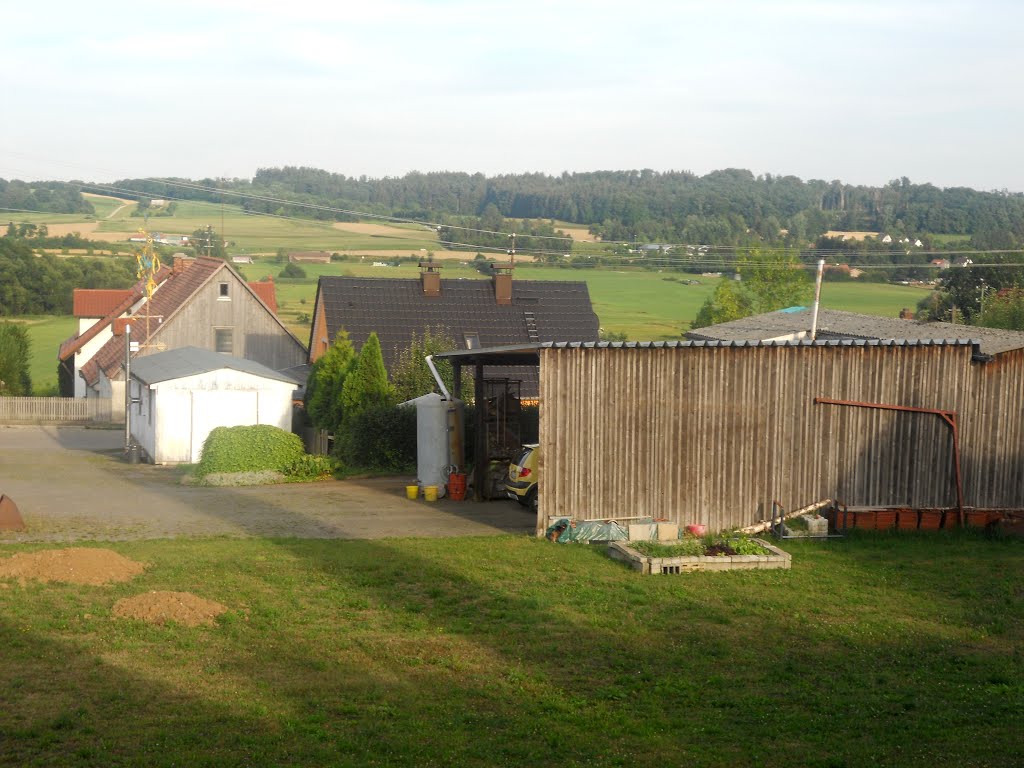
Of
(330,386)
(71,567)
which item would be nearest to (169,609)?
(71,567)

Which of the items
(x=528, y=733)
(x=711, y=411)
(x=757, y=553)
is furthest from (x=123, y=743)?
(x=711, y=411)

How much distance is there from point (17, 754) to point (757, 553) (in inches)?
428

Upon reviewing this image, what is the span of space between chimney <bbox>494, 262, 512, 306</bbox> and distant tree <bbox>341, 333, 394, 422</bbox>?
41.9 ft

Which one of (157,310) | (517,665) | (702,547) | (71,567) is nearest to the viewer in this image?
(517,665)

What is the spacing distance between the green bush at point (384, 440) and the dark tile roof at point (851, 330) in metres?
8.29

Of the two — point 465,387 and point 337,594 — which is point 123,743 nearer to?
point 337,594

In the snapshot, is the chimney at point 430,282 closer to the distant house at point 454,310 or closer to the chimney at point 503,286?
the distant house at point 454,310

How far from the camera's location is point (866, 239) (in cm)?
7881

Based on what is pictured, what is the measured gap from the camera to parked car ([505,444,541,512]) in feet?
69.1

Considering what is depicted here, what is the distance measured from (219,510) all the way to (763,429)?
1061 cm

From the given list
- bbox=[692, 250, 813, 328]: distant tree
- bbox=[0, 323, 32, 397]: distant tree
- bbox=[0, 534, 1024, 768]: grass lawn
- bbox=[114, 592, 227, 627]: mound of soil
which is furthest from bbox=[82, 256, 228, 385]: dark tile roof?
bbox=[114, 592, 227, 627]: mound of soil

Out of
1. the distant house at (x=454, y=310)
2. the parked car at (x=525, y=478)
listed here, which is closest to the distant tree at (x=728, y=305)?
the distant house at (x=454, y=310)

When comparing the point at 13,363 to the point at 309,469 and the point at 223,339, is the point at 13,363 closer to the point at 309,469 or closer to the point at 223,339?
the point at 223,339

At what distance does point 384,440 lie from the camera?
26578mm
